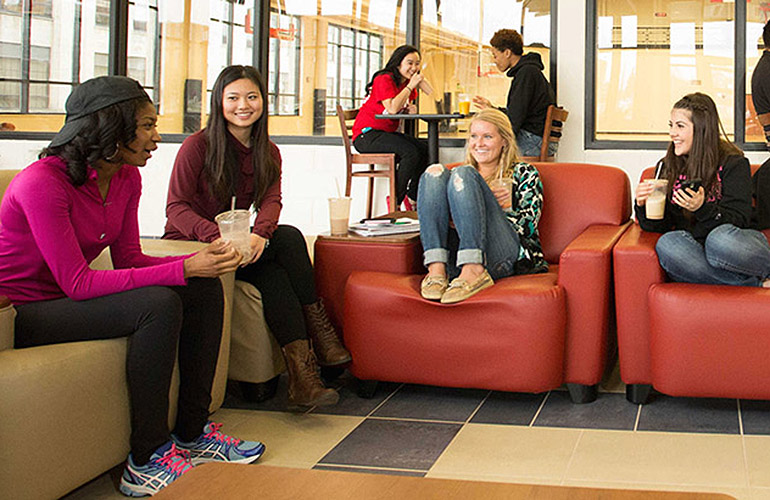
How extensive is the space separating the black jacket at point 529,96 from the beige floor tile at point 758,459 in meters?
3.57

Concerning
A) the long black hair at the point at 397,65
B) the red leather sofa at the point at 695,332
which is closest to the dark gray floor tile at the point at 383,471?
the red leather sofa at the point at 695,332

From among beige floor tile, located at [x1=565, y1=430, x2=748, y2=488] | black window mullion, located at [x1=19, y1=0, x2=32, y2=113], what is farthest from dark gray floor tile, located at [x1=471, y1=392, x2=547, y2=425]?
black window mullion, located at [x1=19, y1=0, x2=32, y2=113]

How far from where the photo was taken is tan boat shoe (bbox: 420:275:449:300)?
3121 mm

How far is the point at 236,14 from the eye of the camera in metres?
7.78

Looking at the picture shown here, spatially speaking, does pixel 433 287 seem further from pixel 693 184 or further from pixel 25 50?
pixel 25 50

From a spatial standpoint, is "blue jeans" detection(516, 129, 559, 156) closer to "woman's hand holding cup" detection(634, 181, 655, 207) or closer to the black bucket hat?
"woman's hand holding cup" detection(634, 181, 655, 207)

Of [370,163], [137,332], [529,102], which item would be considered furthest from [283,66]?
[137,332]

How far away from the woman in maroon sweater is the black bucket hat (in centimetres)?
82

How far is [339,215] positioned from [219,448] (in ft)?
3.79

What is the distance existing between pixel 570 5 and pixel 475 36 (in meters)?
1.30

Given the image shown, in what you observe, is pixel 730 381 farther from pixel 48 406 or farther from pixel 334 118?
pixel 334 118

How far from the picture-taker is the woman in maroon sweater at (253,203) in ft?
10.2

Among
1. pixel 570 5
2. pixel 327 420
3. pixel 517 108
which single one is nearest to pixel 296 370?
pixel 327 420

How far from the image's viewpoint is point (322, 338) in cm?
327
